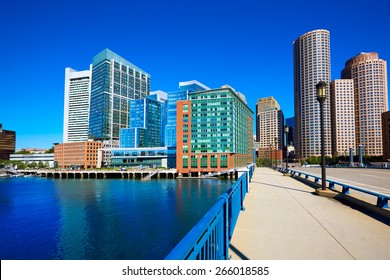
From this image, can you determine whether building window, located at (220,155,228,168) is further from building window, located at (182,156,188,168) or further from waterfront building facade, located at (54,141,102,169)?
waterfront building facade, located at (54,141,102,169)

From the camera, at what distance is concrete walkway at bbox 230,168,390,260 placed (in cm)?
478

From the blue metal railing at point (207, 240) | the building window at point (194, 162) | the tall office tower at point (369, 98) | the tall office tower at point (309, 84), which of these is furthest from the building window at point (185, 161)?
the tall office tower at point (369, 98)

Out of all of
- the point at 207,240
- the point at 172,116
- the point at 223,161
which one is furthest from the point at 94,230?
the point at 172,116

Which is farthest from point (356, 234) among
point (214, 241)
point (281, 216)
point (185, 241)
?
point (185, 241)

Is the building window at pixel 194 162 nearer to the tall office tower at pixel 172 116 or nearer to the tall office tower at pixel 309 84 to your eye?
the tall office tower at pixel 172 116

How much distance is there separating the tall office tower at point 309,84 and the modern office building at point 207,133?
9841cm

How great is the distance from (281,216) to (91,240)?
22.6m

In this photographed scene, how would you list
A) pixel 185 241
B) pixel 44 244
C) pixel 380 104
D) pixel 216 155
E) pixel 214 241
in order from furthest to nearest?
1. pixel 380 104
2. pixel 216 155
3. pixel 44 244
4. pixel 214 241
5. pixel 185 241

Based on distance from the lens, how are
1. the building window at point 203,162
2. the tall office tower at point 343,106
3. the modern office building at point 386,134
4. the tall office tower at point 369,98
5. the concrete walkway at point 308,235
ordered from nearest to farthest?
1. the concrete walkway at point 308,235
2. the building window at point 203,162
3. the modern office building at point 386,134
4. the tall office tower at point 369,98
5. the tall office tower at point 343,106

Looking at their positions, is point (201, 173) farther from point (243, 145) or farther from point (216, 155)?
point (243, 145)

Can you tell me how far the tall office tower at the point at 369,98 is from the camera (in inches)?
6181

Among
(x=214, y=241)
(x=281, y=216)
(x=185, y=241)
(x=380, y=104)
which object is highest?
(x=380, y=104)

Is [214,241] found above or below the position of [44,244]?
above

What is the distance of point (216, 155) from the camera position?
101m
